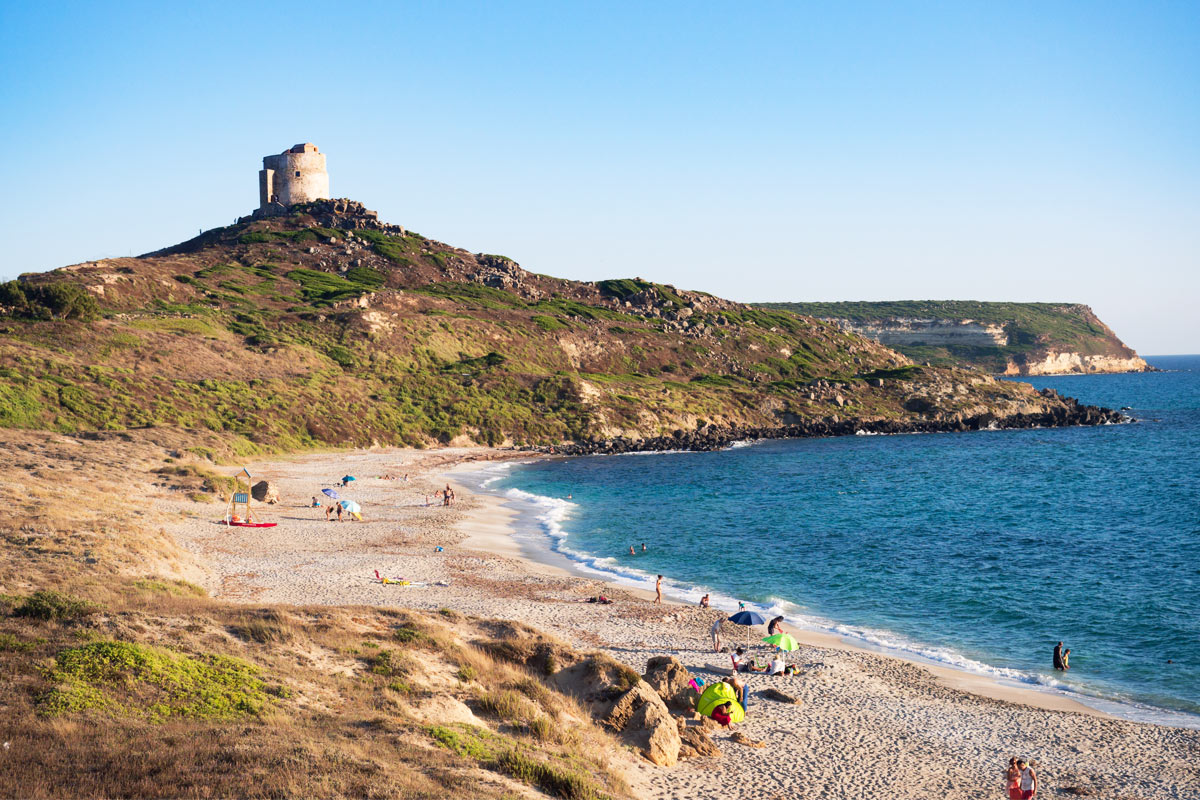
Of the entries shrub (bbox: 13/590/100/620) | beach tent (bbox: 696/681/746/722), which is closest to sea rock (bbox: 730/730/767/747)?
beach tent (bbox: 696/681/746/722)

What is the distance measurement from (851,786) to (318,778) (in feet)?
39.6

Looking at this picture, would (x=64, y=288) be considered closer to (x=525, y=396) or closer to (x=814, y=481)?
(x=525, y=396)

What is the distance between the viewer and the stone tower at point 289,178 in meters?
154

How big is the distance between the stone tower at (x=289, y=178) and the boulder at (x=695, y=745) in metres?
155

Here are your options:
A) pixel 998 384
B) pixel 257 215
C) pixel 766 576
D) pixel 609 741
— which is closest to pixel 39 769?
pixel 609 741

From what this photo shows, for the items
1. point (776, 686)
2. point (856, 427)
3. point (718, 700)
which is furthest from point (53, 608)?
point (856, 427)

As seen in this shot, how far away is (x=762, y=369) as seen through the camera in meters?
134

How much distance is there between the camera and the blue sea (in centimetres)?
2867

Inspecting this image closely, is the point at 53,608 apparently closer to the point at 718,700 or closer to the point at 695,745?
the point at 695,745

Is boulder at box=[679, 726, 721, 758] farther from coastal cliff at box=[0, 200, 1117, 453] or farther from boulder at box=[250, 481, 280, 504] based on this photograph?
coastal cliff at box=[0, 200, 1117, 453]

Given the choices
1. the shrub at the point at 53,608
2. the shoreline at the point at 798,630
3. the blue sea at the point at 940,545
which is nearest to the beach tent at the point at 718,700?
the shoreline at the point at 798,630

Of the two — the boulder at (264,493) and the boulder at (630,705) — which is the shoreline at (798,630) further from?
the boulder at (630,705)

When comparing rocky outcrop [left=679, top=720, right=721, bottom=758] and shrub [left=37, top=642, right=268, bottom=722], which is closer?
shrub [left=37, top=642, right=268, bottom=722]

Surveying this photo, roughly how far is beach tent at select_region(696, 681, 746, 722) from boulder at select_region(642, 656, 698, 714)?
26 cm
